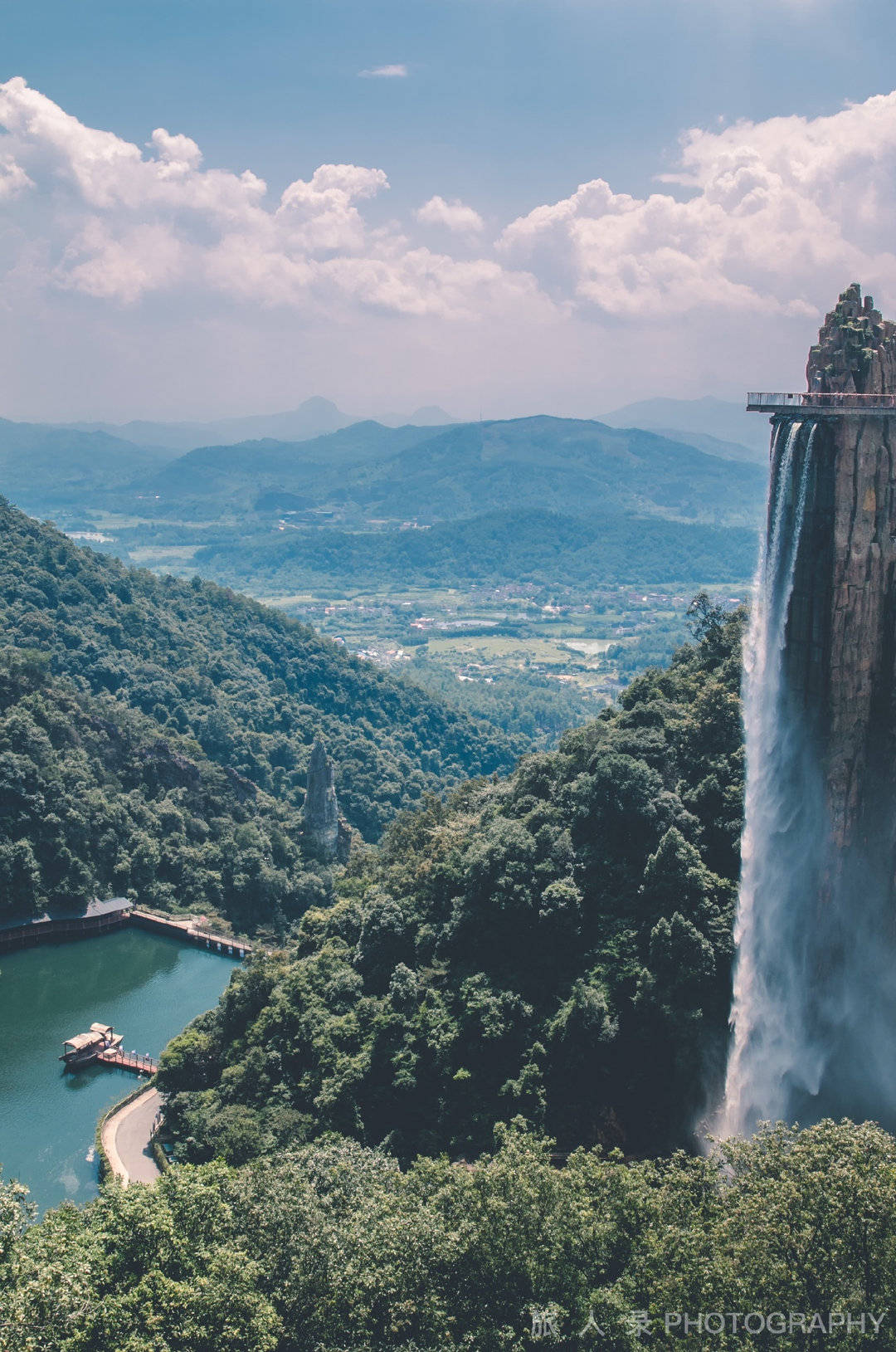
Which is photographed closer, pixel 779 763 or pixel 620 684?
pixel 779 763

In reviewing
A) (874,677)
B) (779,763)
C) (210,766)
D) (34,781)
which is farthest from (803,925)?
(210,766)

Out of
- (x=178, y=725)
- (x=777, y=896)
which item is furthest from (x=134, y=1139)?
(x=178, y=725)

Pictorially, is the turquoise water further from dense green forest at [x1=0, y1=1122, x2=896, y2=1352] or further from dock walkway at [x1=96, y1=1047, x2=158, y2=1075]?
dense green forest at [x1=0, y1=1122, x2=896, y2=1352]

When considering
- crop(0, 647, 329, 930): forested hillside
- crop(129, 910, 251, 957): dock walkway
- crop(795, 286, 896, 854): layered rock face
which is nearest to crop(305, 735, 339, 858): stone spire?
crop(0, 647, 329, 930): forested hillside

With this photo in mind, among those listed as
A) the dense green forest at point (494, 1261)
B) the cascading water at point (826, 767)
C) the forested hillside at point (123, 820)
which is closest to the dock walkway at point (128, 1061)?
the forested hillside at point (123, 820)

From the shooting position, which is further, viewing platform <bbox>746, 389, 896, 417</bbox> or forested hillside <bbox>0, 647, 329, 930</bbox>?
forested hillside <bbox>0, 647, 329, 930</bbox>

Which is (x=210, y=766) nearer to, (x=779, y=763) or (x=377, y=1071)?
(x=377, y=1071)
